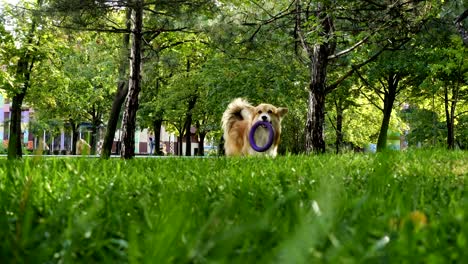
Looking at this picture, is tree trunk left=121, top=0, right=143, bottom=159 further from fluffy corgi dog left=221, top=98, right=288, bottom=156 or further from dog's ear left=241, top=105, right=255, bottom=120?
dog's ear left=241, top=105, right=255, bottom=120

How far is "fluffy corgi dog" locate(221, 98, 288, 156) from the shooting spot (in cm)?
1366

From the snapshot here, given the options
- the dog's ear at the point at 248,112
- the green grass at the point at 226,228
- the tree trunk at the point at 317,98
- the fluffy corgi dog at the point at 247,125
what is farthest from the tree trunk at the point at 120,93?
the green grass at the point at 226,228

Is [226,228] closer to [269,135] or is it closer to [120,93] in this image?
[269,135]

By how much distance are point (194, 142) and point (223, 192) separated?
80.5 m

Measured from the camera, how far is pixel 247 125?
1438 cm

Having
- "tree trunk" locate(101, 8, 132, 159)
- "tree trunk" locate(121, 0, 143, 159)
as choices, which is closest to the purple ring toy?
"tree trunk" locate(121, 0, 143, 159)

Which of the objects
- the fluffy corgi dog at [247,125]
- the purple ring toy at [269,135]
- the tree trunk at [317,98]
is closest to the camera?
the purple ring toy at [269,135]

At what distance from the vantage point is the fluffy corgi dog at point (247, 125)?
44.8 feet

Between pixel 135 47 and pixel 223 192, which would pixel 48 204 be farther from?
→ pixel 135 47

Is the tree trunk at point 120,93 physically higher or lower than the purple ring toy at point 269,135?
higher

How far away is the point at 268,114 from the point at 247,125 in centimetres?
101

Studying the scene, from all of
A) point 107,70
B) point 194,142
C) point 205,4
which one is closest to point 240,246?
point 205,4

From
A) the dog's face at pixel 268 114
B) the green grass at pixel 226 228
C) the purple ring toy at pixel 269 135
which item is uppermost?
the dog's face at pixel 268 114

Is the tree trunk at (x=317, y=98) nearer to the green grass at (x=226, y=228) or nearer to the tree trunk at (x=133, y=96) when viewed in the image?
the tree trunk at (x=133, y=96)
